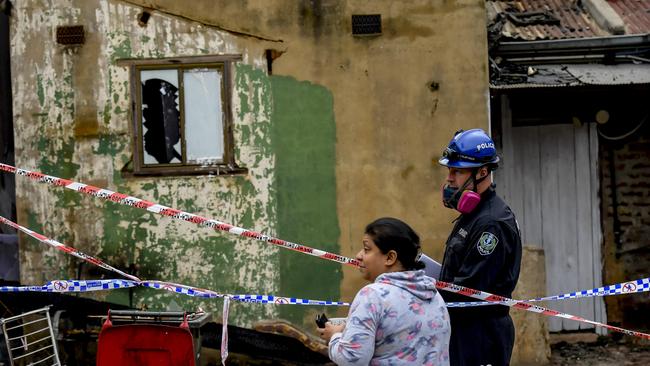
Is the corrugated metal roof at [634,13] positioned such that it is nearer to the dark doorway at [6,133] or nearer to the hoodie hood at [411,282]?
the dark doorway at [6,133]

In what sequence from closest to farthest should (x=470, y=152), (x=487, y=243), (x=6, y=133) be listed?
(x=487, y=243)
(x=470, y=152)
(x=6, y=133)

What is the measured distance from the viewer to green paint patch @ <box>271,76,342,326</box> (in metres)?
9.08

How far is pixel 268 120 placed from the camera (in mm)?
9070

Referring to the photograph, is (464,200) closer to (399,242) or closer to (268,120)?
(399,242)

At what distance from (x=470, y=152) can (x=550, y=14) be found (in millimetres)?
6304

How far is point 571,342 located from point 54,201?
5.92 m

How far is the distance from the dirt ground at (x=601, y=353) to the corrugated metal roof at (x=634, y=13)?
11.5 feet

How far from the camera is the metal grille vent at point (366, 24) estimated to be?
9.06 metres

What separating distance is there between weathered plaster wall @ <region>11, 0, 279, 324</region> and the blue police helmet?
3.98 metres

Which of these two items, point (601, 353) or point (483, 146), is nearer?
point (483, 146)

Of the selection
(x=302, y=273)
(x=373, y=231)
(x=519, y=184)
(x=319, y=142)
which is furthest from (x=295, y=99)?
(x=373, y=231)

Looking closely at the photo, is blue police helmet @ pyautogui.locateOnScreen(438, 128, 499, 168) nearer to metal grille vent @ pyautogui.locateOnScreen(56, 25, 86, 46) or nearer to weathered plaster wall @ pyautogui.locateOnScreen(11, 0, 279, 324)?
weathered plaster wall @ pyautogui.locateOnScreen(11, 0, 279, 324)

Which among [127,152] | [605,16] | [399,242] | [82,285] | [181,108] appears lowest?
[82,285]

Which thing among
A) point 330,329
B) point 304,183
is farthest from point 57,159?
point 330,329
